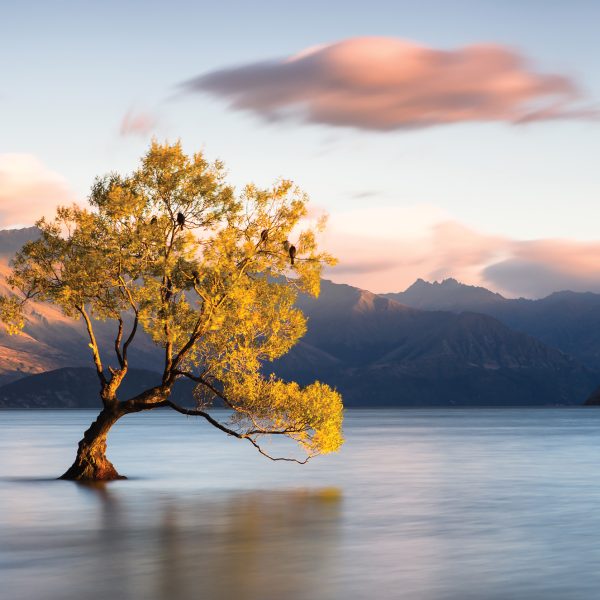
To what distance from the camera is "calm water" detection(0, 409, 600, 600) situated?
36.8m

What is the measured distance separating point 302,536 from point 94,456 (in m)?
33.2

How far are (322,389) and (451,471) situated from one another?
133ft

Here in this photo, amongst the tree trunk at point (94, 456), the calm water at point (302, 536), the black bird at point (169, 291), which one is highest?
the black bird at point (169, 291)

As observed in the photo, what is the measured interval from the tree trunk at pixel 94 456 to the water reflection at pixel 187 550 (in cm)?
675

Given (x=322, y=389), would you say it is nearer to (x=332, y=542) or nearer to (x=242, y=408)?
(x=242, y=408)

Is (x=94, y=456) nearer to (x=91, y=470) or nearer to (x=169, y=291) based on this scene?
(x=91, y=470)

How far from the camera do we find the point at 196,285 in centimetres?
7119

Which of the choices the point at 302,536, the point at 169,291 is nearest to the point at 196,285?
the point at 169,291

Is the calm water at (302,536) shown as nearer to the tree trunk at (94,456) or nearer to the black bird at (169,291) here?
the tree trunk at (94,456)

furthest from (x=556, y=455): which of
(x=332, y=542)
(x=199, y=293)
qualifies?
(x=332, y=542)

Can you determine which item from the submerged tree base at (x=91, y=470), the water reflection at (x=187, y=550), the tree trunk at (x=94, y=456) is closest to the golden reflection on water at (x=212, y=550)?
the water reflection at (x=187, y=550)

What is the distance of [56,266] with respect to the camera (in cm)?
7725

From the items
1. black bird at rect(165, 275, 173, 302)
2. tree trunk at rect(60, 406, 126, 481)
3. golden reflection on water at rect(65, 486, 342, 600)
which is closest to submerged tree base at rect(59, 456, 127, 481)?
tree trunk at rect(60, 406, 126, 481)

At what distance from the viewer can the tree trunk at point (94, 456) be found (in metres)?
76.9
